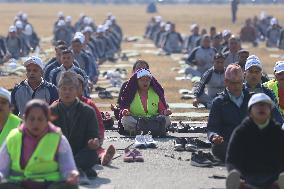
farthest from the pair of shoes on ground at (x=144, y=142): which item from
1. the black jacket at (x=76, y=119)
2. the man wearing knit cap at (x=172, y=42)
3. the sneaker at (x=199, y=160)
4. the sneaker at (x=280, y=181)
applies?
the man wearing knit cap at (x=172, y=42)

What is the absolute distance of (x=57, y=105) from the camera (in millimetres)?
11688

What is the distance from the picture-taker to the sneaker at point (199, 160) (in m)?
12.8

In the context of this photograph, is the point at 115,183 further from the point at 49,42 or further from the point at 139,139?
the point at 49,42

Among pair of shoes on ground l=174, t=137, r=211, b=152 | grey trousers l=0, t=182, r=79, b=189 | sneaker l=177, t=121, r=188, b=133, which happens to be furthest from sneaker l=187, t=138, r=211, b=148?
grey trousers l=0, t=182, r=79, b=189

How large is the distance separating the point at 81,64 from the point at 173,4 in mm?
114596

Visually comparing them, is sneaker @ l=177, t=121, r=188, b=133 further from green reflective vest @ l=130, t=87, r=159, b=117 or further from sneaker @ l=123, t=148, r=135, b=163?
sneaker @ l=123, t=148, r=135, b=163

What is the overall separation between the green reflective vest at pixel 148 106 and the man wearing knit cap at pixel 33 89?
2.21m

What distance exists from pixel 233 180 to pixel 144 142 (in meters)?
5.01

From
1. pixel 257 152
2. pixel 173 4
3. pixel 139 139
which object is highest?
pixel 257 152

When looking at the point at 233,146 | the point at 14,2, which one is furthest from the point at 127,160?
the point at 14,2

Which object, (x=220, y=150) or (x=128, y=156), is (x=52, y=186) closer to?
(x=220, y=150)

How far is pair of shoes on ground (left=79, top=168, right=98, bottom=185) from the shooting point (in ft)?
37.3

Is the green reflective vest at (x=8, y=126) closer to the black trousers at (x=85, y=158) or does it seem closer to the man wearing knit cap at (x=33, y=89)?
the black trousers at (x=85, y=158)

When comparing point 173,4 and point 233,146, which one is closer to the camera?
point 233,146
